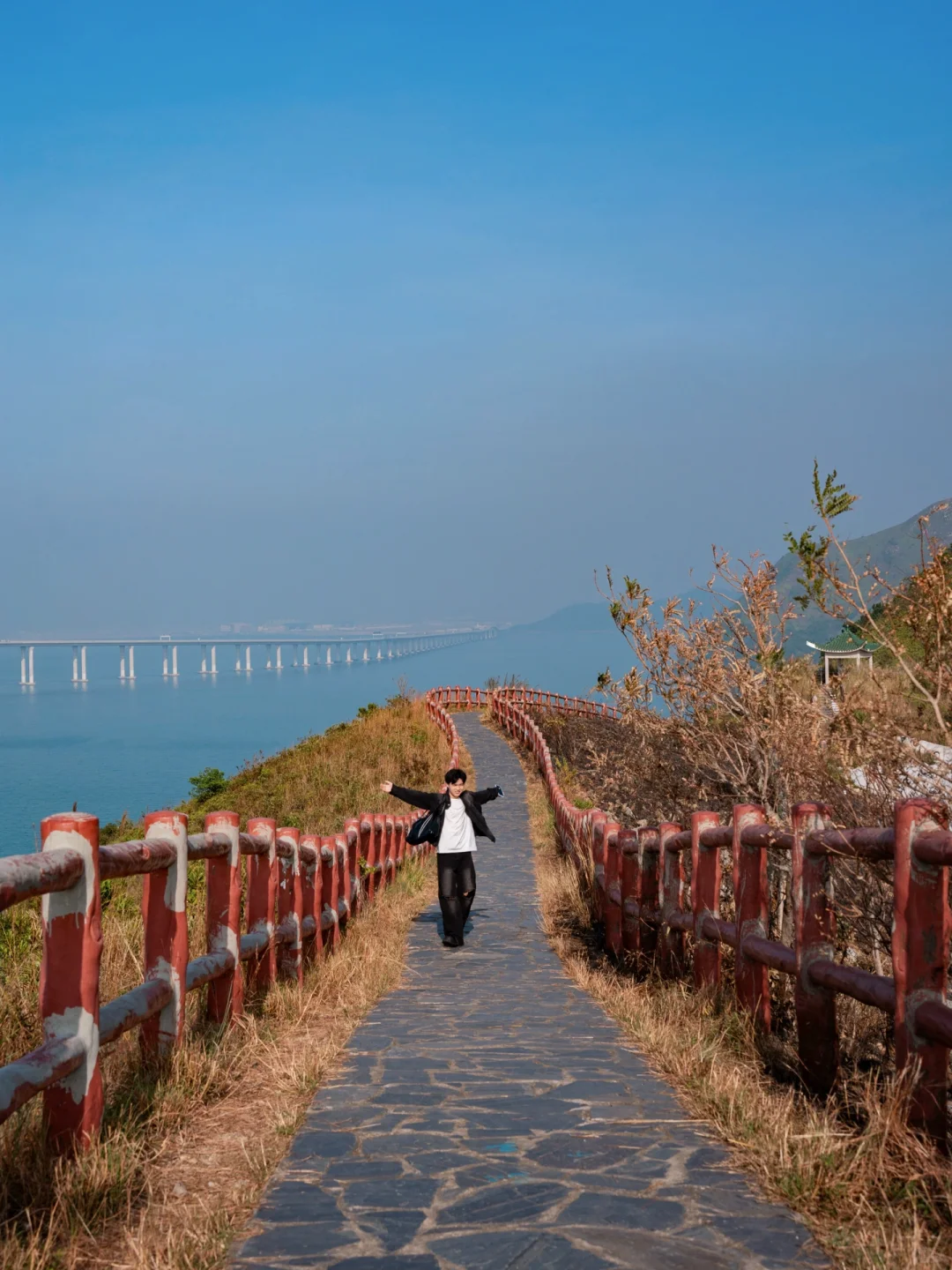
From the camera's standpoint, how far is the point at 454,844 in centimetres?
1314

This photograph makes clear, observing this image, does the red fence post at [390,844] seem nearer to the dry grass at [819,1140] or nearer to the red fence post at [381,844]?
the red fence post at [381,844]

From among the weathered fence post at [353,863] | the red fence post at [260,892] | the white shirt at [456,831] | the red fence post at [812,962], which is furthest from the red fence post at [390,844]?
the red fence post at [812,962]

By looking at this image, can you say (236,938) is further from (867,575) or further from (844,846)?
(867,575)

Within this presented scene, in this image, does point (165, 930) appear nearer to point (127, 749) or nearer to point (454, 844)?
point (454, 844)

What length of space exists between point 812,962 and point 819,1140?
3.52 ft

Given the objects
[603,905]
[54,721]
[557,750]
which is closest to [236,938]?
[603,905]

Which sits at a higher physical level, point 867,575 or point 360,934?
point 867,575

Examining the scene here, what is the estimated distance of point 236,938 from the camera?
7148 millimetres

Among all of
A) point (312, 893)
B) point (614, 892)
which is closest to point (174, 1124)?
point (312, 893)

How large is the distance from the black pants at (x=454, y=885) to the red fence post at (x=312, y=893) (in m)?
2.39

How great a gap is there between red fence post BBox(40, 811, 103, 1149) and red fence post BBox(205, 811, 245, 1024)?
2.33 metres

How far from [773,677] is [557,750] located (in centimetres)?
2623

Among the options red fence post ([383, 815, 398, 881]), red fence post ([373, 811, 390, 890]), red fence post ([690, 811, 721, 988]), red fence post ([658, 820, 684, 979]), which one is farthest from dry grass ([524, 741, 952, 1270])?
red fence post ([383, 815, 398, 881])

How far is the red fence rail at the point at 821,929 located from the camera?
15.5ft
